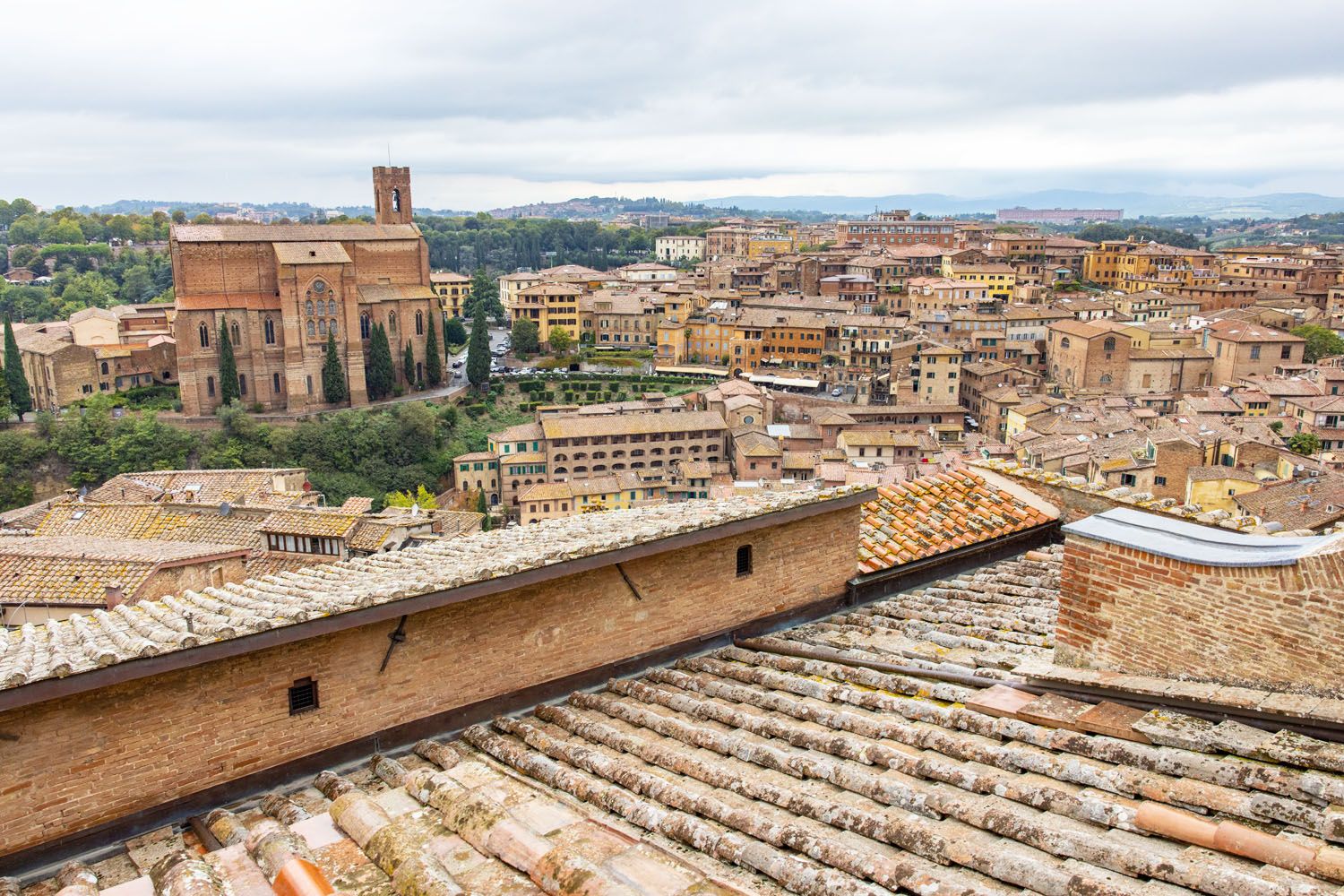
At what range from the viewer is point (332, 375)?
5128 cm

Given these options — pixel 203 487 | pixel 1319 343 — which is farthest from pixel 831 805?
pixel 1319 343

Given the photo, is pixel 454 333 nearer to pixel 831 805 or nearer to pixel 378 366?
pixel 378 366

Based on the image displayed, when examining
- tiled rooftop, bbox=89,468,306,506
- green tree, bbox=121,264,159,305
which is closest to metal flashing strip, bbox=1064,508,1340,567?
tiled rooftop, bbox=89,468,306,506

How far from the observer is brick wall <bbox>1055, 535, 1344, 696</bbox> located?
3998 millimetres

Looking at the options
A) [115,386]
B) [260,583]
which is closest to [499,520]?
[115,386]

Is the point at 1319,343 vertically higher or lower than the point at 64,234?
lower

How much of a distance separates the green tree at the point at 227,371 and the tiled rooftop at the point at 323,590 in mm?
46464

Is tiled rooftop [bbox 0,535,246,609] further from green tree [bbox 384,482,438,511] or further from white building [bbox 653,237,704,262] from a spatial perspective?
white building [bbox 653,237,704,262]

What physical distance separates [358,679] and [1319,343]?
5896cm

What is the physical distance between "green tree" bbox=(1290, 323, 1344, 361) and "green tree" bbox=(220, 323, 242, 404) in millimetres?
55060

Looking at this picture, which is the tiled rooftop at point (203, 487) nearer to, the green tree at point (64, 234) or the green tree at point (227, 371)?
the green tree at point (227, 371)

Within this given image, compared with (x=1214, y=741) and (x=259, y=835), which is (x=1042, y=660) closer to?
(x=1214, y=741)

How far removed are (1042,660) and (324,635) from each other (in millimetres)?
3642

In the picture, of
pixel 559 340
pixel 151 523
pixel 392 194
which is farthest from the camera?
pixel 559 340
